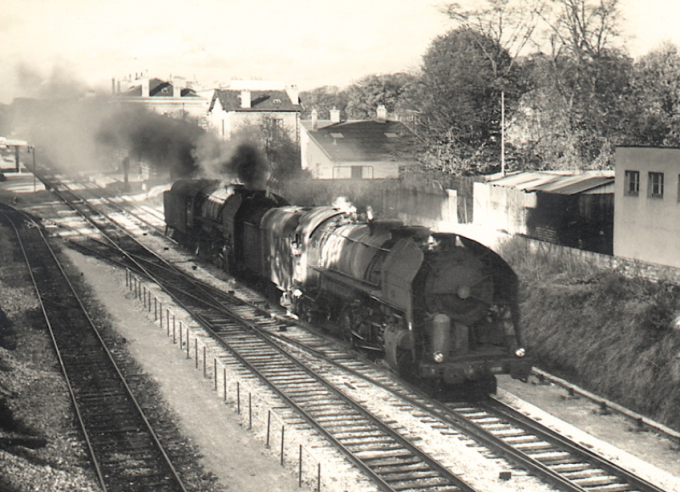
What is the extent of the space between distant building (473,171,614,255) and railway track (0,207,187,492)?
16400 mm

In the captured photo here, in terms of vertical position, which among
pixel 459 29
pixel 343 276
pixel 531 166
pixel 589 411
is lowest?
pixel 589 411

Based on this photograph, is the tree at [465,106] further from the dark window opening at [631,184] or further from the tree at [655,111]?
the dark window opening at [631,184]

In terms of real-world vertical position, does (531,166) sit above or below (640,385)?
above

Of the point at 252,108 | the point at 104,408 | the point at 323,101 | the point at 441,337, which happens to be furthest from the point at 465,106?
the point at 323,101

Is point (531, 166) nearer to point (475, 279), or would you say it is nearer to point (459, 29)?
point (459, 29)

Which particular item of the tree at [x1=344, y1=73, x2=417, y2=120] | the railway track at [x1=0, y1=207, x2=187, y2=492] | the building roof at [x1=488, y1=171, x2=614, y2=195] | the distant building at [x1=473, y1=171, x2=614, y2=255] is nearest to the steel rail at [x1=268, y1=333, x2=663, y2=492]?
the railway track at [x1=0, y1=207, x2=187, y2=492]

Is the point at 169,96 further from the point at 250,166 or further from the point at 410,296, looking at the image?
the point at 410,296

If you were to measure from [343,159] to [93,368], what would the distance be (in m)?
41.2

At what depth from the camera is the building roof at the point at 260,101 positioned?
69.8m

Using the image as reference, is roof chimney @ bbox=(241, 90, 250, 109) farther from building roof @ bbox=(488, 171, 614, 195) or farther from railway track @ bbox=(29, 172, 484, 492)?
railway track @ bbox=(29, 172, 484, 492)

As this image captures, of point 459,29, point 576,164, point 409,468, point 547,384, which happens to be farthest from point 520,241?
point 459,29

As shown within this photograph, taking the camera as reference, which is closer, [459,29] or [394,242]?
[394,242]

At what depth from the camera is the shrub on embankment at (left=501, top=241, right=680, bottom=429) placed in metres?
14.7

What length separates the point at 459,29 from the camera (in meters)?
45.1
